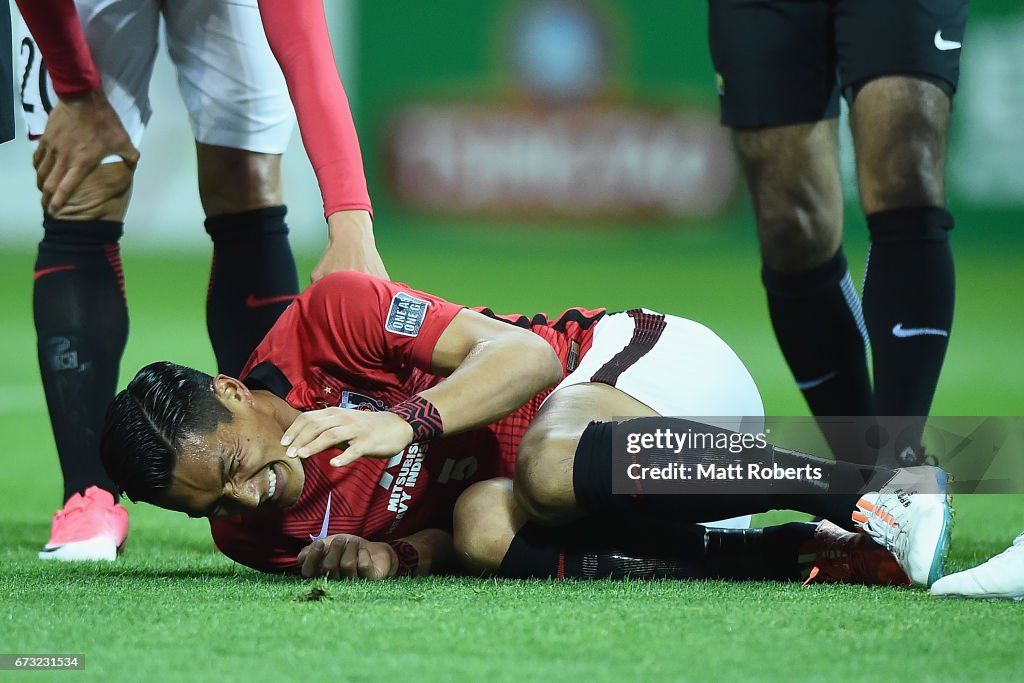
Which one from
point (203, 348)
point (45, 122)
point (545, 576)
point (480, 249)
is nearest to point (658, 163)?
point (480, 249)

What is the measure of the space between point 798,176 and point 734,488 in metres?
1.04

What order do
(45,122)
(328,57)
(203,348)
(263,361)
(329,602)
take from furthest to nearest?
(203,348) < (45,122) < (328,57) < (263,361) < (329,602)

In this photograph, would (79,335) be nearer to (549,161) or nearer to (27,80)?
(27,80)

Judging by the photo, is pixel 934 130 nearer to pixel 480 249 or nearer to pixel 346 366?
pixel 346 366

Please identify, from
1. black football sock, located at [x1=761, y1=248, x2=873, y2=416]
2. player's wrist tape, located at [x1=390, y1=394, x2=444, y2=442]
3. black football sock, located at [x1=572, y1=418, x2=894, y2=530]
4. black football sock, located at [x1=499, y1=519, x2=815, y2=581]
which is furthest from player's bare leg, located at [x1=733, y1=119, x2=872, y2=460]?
player's wrist tape, located at [x1=390, y1=394, x2=444, y2=442]

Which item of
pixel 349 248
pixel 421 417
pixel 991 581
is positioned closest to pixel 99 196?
pixel 349 248

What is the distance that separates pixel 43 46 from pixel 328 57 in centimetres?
61

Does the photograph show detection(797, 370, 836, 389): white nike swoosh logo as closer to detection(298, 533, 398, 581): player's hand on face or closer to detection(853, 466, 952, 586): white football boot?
detection(853, 466, 952, 586): white football boot

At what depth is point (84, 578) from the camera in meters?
2.22

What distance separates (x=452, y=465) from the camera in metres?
2.38

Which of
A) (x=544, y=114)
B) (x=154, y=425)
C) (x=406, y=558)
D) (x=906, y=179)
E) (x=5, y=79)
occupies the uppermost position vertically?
(x=544, y=114)

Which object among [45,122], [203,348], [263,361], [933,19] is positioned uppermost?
[933,19]

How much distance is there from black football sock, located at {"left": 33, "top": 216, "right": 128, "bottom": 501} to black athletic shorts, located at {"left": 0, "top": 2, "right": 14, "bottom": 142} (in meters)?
0.53

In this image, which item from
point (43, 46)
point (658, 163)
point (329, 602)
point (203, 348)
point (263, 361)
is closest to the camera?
point (329, 602)
